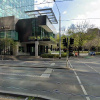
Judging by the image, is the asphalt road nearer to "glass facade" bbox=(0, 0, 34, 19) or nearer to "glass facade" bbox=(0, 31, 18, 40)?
"glass facade" bbox=(0, 31, 18, 40)

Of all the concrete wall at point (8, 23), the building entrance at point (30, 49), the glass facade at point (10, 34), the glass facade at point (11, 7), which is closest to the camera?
the glass facade at point (10, 34)

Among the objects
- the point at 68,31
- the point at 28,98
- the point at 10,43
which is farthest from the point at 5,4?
the point at 28,98

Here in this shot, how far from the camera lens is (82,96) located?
4375mm

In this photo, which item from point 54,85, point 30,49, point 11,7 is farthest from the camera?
point 11,7

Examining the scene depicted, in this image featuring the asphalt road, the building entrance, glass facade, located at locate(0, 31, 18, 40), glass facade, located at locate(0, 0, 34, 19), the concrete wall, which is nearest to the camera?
the asphalt road

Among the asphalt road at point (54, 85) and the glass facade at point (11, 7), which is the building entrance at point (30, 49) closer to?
the glass facade at point (11, 7)

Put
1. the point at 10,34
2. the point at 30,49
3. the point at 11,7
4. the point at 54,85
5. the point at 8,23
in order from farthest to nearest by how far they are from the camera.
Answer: the point at 11,7, the point at 30,49, the point at 8,23, the point at 10,34, the point at 54,85

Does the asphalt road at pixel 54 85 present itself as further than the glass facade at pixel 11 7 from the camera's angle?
No

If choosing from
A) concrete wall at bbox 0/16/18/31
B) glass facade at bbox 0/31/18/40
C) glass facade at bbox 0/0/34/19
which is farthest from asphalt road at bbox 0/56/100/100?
glass facade at bbox 0/0/34/19

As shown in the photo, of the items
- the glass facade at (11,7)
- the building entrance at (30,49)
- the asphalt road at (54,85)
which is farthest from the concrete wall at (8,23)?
the asphalt road at (54,85)

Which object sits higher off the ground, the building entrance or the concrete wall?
the concrete wall

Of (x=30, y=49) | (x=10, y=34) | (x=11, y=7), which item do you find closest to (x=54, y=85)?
(x=10, y=34)

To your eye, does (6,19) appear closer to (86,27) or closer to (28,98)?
(86,27)

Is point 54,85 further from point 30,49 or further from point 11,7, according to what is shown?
point 11,7
